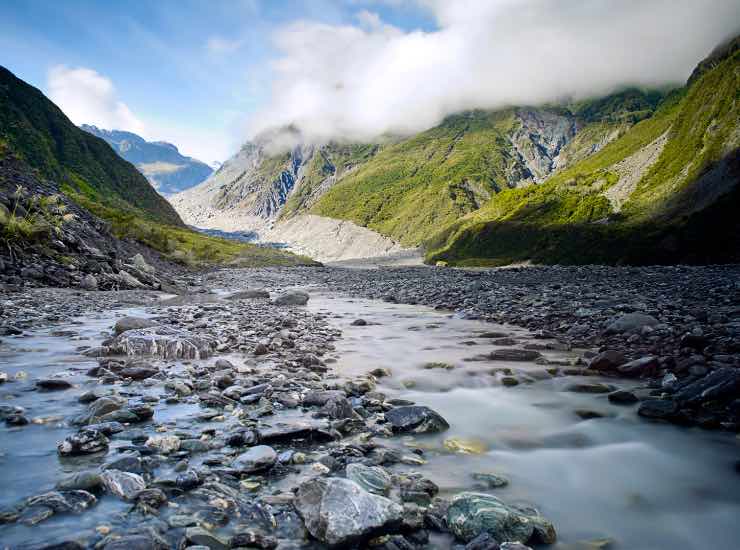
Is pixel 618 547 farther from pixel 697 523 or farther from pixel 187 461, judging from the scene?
pixel 187 461

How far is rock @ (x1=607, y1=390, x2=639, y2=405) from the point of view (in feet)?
23.6

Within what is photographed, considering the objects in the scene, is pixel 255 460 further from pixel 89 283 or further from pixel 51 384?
pixel 89 283

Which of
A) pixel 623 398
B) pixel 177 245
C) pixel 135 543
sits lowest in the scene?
pixel 135 543

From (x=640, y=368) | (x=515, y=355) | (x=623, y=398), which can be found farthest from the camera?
(x=515, y=355)

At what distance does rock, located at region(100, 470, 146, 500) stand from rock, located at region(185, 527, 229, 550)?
2.91 feet

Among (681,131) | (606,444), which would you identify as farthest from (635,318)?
(681,131)

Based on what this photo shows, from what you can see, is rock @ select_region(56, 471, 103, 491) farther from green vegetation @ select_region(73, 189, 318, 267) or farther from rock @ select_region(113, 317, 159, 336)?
green vegetation @ select_region(73, 189, 318, 267)

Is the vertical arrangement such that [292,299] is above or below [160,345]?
above

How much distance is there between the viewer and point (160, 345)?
10.2 m

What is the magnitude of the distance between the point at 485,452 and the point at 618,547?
2.11 metres

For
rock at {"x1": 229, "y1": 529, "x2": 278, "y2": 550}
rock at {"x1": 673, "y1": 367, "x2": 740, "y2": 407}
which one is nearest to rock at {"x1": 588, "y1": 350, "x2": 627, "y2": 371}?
rock at {"x1": 673, "y1": 367, "x2": 740, "y2": 407}

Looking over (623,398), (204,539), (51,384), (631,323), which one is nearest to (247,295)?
(51,384)

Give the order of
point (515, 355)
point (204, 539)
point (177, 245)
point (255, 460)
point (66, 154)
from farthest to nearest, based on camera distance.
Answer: point (66, 154) < point (177, 245) < point (515, 355) < point (255, 460) < point (204, 539)

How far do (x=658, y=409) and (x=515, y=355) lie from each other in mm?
4106
